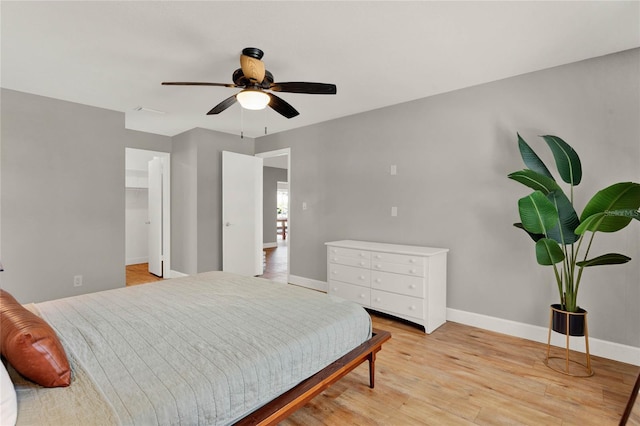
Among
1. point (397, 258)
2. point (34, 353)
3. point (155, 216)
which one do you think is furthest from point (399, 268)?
point (155, 216)

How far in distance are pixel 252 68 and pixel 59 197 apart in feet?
10.1

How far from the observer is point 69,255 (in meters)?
3.69

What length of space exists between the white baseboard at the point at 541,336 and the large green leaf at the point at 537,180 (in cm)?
131

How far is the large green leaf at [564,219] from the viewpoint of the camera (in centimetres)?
234

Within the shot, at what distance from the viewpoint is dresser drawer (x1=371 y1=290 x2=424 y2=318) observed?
3.03m

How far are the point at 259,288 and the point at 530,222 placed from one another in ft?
6.99

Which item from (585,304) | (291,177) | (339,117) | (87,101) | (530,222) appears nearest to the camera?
(530,222)

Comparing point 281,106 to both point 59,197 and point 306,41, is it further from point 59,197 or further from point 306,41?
point 59,197

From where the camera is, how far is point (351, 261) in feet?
11.6

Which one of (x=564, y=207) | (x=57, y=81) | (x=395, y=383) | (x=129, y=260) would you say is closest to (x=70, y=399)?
(x=395, y=383)

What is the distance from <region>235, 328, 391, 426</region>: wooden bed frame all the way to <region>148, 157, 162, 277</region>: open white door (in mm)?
4663

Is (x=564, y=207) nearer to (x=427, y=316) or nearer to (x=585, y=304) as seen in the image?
(x=585, y=304)

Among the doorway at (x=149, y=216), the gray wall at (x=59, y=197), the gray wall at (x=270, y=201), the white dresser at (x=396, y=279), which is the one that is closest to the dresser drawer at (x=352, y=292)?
the white dresser at (x=396, y=279)

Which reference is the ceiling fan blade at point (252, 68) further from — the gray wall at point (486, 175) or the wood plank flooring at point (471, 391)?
the wood plank flooring at point (471, 391)
